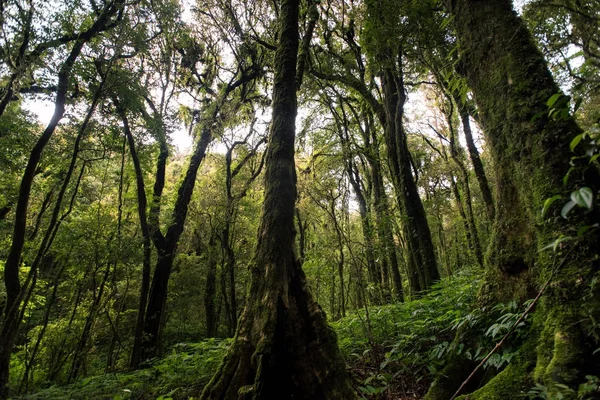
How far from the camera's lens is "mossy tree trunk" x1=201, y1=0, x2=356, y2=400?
313 cm

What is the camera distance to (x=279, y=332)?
333 cm

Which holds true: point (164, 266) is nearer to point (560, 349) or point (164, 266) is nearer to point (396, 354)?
point (396, 354)

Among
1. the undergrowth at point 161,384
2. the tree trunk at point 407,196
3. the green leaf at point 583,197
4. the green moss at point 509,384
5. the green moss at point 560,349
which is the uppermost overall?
the tree trunk at point 407,196

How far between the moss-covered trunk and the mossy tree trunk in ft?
5.19

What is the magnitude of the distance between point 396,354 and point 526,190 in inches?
95.8

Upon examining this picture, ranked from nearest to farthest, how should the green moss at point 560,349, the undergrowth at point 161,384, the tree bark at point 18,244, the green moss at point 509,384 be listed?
the green moss at point 560,349 → the green moss at point 509,384 → the undergrowth at point 161,384 → the tree bark at point 18,244

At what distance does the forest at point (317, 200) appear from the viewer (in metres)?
2.24

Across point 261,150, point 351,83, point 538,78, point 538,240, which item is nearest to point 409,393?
point 538,240

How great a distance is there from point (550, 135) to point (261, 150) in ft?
45.9

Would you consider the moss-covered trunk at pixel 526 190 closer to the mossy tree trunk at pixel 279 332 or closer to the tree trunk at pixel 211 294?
the mossy tree trunk at pixel 279 332

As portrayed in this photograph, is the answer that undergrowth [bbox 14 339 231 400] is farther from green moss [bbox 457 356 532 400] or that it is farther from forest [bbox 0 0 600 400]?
green moss [bbox 457 356 532 400]

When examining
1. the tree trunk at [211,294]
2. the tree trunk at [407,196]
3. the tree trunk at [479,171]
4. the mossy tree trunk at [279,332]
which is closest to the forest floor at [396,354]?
the mossy tree trunk at [279,332]

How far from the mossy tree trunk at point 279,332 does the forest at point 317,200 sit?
0.06 ft

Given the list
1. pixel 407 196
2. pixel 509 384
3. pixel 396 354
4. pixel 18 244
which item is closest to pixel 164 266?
pixel 18 244
